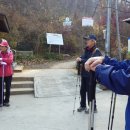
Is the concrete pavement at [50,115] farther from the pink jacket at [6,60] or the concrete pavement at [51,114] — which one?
the pink jacket at [6,60]

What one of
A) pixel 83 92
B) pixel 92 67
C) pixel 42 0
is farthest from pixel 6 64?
pixel 42 0

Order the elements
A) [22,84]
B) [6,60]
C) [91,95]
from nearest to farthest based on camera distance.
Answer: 1. [91,95]
2. [6,60]
3. [22,84]

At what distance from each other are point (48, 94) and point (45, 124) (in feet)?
11.2

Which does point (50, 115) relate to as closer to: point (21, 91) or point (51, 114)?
point (51, 114)

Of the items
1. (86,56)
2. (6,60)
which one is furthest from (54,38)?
(86,56)

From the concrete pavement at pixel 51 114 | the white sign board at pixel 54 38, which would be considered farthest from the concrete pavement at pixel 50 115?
the white sign board at pixel 54 38

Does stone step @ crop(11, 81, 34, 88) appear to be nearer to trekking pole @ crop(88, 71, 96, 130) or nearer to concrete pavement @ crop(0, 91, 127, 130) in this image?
concrete pavement @ crop(0, 91, 127, 130)

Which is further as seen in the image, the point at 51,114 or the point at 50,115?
the point at 51,114

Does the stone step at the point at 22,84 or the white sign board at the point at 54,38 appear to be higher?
the white sign board at the point at 54,38

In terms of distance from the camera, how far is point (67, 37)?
22078 millimetres

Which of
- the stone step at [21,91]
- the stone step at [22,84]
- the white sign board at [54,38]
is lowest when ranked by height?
the stone step at [21,91]

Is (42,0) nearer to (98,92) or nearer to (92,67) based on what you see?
(98,92)

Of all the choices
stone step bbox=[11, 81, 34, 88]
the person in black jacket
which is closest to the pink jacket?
the person in black jacket

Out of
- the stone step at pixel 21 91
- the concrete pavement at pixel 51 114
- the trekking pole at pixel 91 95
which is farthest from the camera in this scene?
the stone step at pixel 21 91
